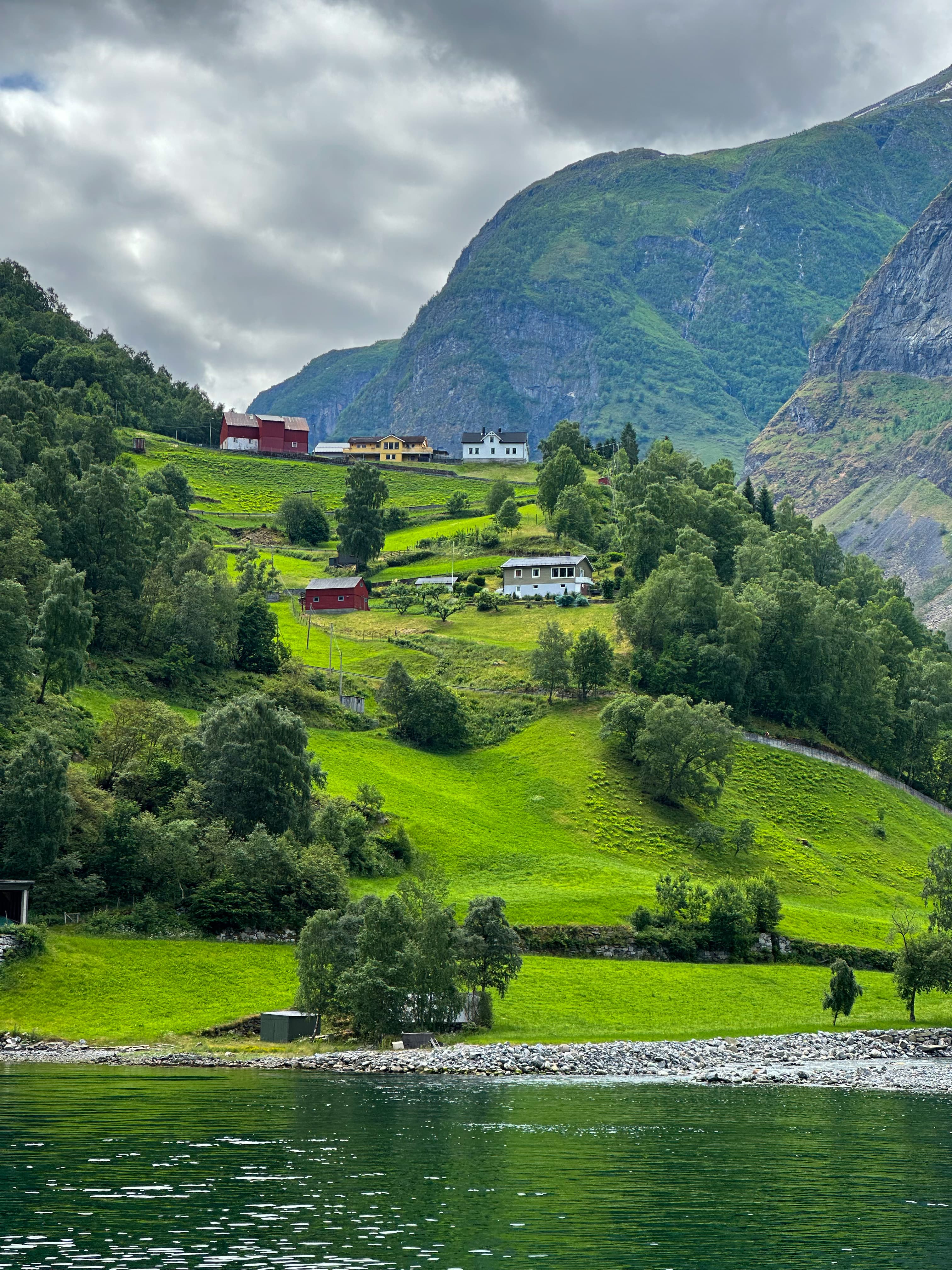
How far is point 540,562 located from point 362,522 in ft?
96.2

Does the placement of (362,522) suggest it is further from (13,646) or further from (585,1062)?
(585,1062)

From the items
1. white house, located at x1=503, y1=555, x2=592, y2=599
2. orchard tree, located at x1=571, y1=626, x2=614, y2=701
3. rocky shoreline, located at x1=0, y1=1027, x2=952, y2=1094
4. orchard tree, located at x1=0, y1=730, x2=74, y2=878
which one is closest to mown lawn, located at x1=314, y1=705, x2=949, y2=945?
orchard tree, located at x1=571, y1=626, x2=614, y2=701

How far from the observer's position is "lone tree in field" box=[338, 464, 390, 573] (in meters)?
190

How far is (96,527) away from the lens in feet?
426

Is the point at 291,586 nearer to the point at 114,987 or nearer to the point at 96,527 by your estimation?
the point at 96,527

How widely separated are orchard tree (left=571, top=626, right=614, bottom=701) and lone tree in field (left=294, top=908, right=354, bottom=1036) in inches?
2745

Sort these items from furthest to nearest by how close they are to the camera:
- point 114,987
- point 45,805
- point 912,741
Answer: point 912,741 < point 45,805 < point 114,987

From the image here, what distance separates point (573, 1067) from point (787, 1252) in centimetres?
3267

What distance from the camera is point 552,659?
13488cm

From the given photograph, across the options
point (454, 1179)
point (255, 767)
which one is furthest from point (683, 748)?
point (454, 1179)

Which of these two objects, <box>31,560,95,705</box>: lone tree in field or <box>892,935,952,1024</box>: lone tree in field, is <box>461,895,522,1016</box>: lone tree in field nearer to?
<box>892,935,952,1024</box>: lone tree in field

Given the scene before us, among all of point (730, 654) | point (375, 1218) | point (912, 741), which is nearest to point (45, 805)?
point (375, 1218)

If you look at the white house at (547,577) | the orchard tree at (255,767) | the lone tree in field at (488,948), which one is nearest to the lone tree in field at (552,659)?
the white house at (547,577)

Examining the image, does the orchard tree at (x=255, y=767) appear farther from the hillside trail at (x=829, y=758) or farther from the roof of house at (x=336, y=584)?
the roof of house at (x=336, y=584)
